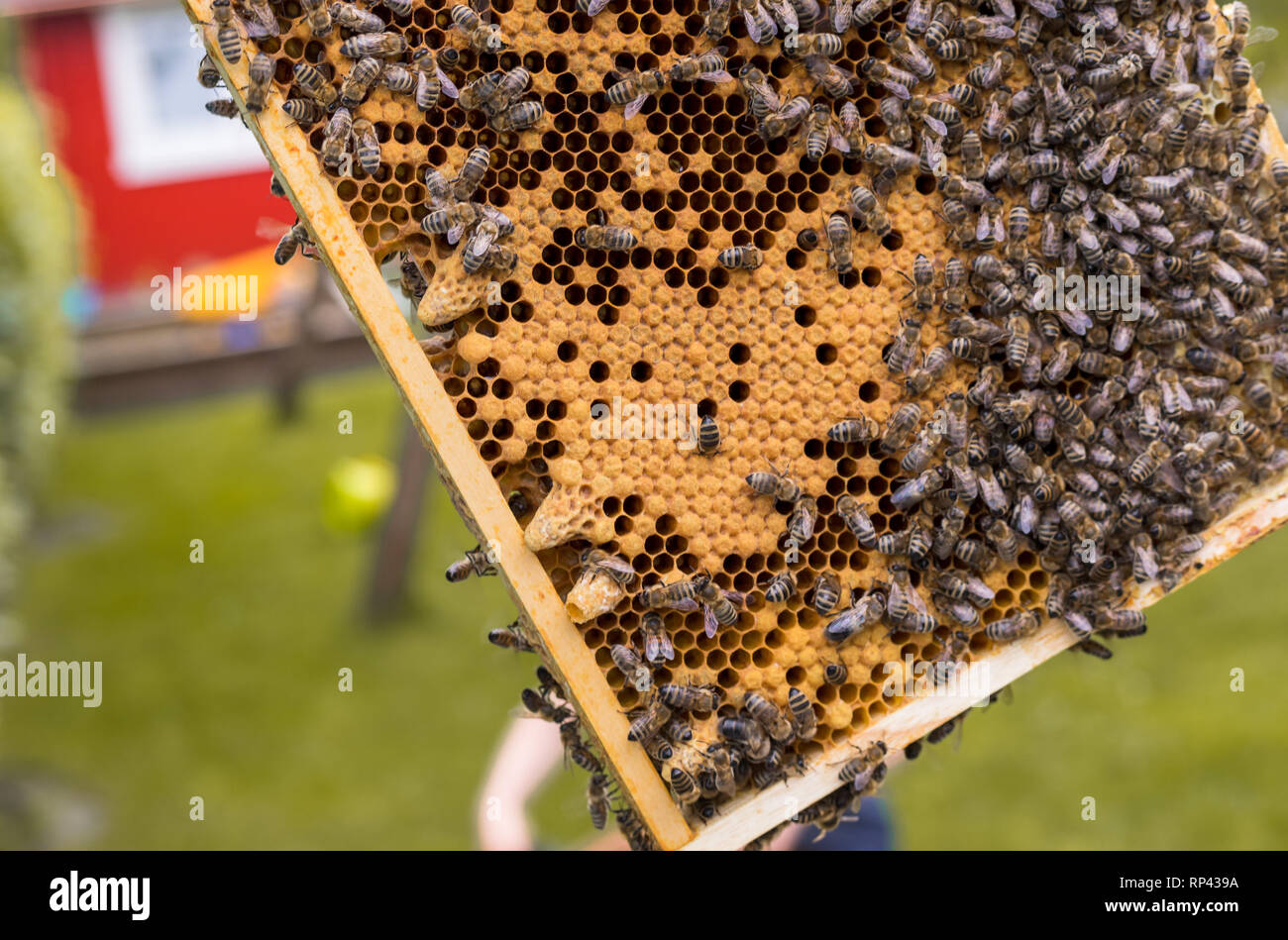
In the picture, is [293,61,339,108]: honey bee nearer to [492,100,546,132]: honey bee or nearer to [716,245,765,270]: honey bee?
[492,100,546,132]: honey bee

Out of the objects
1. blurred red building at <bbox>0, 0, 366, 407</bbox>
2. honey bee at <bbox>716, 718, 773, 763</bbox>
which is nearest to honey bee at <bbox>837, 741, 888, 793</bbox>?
honey bee at <bbox>716, 718, 773, 763</bbox>

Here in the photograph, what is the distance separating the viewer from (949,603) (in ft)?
10.9

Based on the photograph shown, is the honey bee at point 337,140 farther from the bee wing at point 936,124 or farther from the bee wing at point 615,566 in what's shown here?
the bee wing at point 936,124

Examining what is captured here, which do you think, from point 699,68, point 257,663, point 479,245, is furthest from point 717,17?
point 257,663

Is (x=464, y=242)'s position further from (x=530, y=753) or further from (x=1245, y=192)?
(x=530, y=753)

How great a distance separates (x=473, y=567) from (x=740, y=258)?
4.02 feet

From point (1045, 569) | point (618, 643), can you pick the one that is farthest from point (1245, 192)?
point (618, 643)

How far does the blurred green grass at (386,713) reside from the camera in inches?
389

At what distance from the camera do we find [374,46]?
9.23 feet

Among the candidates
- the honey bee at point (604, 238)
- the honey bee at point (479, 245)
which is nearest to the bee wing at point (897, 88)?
the honey bee at point (604, 238)

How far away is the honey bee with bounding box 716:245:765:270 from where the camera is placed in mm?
3088

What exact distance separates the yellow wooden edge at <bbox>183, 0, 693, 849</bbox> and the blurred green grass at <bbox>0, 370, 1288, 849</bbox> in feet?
19.5

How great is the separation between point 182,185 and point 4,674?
1380cm

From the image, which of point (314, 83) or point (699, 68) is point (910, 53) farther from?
point (314, 83)
